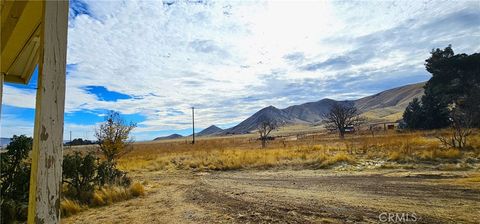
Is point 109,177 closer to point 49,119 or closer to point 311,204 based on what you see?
point 311,204

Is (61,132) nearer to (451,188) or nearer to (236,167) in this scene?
(451,188)

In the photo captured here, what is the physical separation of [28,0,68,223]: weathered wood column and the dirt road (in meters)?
5.33

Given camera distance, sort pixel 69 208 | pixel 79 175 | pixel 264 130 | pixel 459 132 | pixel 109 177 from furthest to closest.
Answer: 1. pixel 264 130
2. pixel 459 132
3. pixel 109 177
4. pixel 79 175
5. pixel 69 208

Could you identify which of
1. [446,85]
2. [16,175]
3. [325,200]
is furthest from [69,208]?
[446,85]

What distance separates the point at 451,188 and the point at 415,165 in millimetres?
6276

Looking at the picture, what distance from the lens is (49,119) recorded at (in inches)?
65.6

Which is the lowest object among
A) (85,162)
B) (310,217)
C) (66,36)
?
(310,217)

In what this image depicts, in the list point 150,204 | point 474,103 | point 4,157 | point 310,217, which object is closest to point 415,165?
point 310,217

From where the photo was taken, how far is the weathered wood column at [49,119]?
5.39 feet

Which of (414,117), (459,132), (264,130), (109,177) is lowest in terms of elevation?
(109,177)

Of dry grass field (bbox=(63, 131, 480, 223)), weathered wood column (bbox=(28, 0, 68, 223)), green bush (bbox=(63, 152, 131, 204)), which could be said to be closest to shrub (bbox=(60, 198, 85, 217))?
dry grass field (bbox=(63, 131, 480, 223))

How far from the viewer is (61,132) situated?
5.64 ft

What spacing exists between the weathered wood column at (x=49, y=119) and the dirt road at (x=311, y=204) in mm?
5328

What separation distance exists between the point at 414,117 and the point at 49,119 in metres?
46.1
